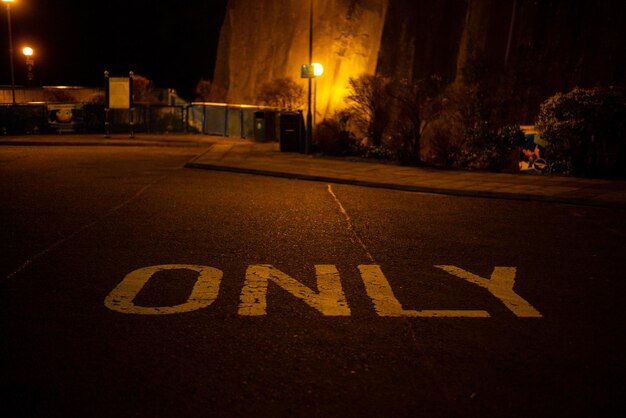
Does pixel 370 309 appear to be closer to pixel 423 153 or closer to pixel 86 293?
pixel 86 293

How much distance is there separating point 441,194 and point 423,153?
8491mm

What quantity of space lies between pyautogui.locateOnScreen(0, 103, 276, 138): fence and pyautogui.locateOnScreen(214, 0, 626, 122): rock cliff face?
15.4ft

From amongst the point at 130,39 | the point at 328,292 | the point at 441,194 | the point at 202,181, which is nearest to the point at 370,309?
the point at 328,292

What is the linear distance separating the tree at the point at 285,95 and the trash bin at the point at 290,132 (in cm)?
909

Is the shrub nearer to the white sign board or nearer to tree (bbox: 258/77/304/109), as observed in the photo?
tree (bbox: 258/77/304/109)

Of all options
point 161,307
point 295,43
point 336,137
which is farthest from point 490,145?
point 295,43

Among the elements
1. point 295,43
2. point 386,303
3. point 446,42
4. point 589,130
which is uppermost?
point 295,43

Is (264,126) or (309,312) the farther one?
(264,126)

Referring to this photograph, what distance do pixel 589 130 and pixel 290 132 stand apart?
10672 mm

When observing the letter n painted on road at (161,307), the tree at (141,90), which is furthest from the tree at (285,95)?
the letter n painted on road at (161,307)

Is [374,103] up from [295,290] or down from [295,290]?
up

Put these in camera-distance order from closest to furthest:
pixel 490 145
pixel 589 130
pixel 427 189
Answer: pixel 427 189, pixel 589 130, pixel 490 145

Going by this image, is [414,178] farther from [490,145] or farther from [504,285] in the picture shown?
[504,285]

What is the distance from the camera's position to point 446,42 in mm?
26953
